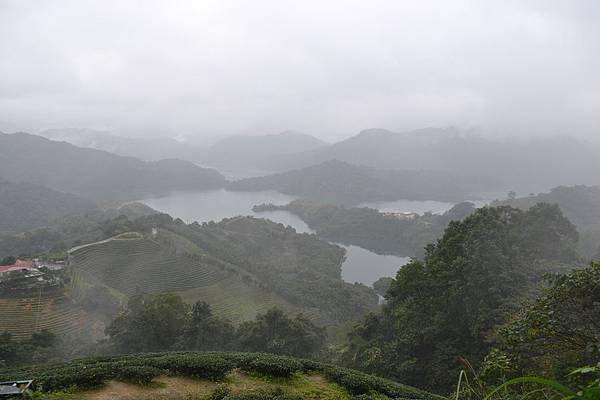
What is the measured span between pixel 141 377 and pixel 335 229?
8135 centimetres

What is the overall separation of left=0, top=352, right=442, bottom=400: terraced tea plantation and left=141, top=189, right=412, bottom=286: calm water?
172 feet

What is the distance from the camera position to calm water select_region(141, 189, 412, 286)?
6444 cm

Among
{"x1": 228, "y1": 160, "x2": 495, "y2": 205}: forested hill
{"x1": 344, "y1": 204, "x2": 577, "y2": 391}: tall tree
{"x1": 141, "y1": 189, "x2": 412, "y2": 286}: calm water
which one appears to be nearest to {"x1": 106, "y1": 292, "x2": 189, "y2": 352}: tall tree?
{"x1": 344, "y1": 204, "x2": 577, "y2": 391}: tall tree

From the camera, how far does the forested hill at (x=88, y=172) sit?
4931 inches

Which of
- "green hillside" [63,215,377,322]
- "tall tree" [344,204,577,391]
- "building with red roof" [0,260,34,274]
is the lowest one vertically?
"green hillside" [63,215,377,322]

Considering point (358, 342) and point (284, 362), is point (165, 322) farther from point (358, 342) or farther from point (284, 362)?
point (284, 362)

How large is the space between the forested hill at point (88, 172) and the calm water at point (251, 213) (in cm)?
880

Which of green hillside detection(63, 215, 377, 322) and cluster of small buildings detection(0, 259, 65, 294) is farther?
green hillside detection(63, 215, 377, 322)

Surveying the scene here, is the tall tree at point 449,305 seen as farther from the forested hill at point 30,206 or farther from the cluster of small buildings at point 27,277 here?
the forested hill at point 30,206

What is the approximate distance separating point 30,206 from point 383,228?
79.3 metres

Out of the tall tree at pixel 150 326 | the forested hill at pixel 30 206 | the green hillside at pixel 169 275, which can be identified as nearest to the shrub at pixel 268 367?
the tall tree at pixel 150 326

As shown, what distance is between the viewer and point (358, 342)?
19281 mm

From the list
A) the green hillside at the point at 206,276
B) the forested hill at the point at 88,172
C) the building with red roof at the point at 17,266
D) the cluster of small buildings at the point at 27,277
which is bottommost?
the green hillside at the point at 206,276

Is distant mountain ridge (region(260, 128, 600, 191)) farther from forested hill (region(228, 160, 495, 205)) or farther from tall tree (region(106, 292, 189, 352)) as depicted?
tall tree (region(106, 292, 189, 352))
